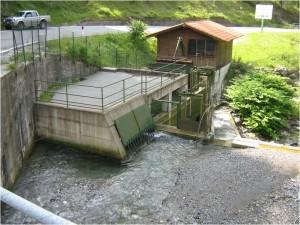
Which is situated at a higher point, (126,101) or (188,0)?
(188,0)

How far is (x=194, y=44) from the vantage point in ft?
101

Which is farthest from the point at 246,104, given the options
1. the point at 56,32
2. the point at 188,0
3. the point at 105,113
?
the point at 188,0

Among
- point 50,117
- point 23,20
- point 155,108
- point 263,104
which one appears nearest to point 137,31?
point 23,20

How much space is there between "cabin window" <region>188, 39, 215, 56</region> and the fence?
476cm

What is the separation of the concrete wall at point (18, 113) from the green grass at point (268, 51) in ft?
73.8

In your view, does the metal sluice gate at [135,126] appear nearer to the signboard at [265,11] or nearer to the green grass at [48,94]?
the green grass at [48,94]

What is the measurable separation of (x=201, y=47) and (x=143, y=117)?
12665 mm

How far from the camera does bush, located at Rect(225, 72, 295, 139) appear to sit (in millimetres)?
23672

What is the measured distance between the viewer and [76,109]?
58.7ft

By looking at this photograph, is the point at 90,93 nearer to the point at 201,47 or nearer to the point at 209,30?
the point at 201,47

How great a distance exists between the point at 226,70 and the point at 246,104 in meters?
8.90

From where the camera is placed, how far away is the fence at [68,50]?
67.5 feet

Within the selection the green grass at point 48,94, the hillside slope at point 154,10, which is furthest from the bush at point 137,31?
the green grass at point 48,94

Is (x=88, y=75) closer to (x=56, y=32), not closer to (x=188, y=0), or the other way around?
(x=56, y=32)
